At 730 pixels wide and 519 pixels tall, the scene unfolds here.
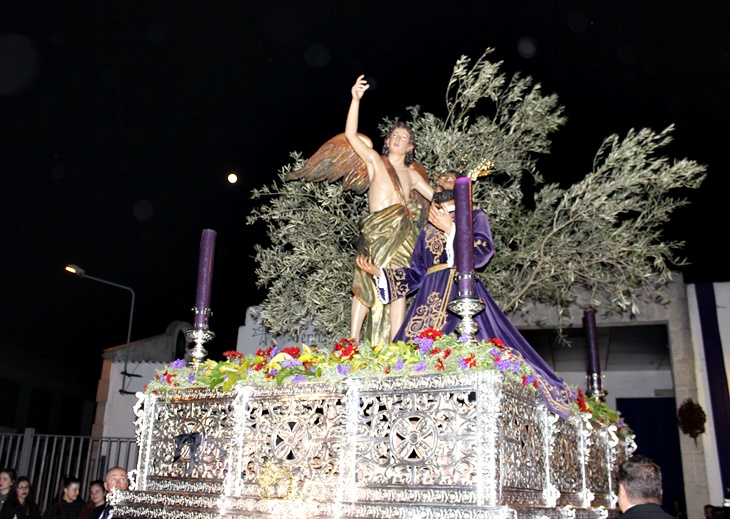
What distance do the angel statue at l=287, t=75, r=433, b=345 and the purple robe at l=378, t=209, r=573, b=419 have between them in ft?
0.38

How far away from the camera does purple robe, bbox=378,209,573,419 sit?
502 cm

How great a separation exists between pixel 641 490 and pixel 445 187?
2.99 metres

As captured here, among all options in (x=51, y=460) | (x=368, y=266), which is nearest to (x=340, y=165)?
(x=368, y=266)

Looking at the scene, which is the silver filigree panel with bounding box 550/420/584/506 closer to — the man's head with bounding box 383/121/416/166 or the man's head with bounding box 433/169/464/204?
the man's head with bounding box 433/169/464/204

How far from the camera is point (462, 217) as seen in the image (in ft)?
14.3

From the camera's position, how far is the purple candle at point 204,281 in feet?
17.2

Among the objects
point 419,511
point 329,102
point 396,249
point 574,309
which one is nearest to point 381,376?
point 419,511

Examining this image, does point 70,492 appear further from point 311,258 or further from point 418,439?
point 418,439

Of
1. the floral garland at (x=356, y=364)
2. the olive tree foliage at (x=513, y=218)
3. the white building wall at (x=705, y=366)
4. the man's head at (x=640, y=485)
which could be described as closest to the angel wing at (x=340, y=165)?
the olive tree foliage at (x=513, y=218)

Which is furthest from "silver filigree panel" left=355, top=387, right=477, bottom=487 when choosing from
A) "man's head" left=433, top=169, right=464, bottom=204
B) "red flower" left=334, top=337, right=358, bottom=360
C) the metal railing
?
the metal railing

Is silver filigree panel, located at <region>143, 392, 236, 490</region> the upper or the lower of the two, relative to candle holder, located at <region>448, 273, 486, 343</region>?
lower

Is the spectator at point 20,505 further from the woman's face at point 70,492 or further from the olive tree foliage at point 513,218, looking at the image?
the olive tree foliage at point 513,218

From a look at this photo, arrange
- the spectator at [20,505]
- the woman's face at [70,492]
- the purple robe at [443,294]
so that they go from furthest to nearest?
the woman's face at [70,492] → the spectator at [20,505] → the purple robe at [443,294]

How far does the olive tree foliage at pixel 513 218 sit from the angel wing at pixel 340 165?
172cm
